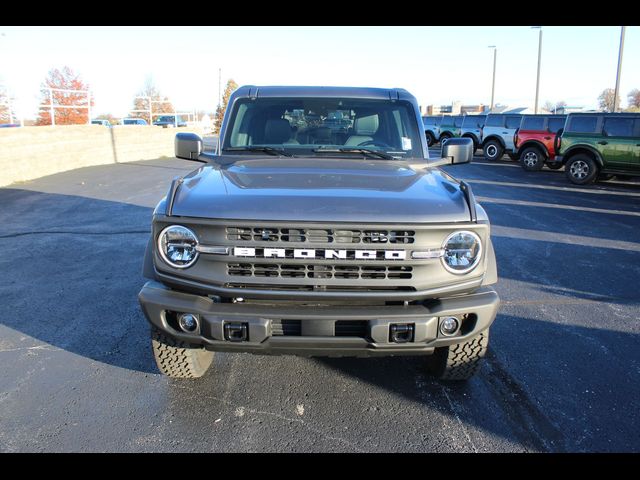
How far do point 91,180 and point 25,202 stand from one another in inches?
155

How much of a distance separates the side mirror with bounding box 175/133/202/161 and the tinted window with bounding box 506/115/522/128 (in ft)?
61.2

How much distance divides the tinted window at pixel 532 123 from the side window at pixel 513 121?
1.64 m

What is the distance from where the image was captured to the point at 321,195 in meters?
2.74

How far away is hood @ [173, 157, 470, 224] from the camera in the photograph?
2.59 metres

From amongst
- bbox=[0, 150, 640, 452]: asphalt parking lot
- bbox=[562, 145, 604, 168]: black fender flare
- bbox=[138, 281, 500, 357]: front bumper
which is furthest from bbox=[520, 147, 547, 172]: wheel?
bbox=[138, 281, 500, 357]: front bumper

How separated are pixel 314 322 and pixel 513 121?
20.3 metres

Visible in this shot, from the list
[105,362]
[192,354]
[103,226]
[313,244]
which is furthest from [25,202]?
[313,244]

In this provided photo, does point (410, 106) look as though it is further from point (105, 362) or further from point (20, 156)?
point (20, 156)

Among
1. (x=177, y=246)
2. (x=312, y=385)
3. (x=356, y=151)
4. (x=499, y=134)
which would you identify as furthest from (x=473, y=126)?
(x=177, y=246)

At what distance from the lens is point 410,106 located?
4270 millimetres

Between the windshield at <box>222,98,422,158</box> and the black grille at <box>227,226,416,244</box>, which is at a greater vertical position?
the windshield at <box>222,98,422,158</box>

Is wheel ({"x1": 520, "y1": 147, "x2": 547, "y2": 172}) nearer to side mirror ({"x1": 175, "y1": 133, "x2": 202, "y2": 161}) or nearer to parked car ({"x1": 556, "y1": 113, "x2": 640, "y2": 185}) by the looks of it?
parked car ({"x1": 556, "y1": 113, "x2": 640, "y2": 185})

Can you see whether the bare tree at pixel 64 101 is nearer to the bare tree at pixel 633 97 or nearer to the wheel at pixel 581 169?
the wheel at pixel 581 169

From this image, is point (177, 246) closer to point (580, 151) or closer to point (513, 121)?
point (580, 151)
